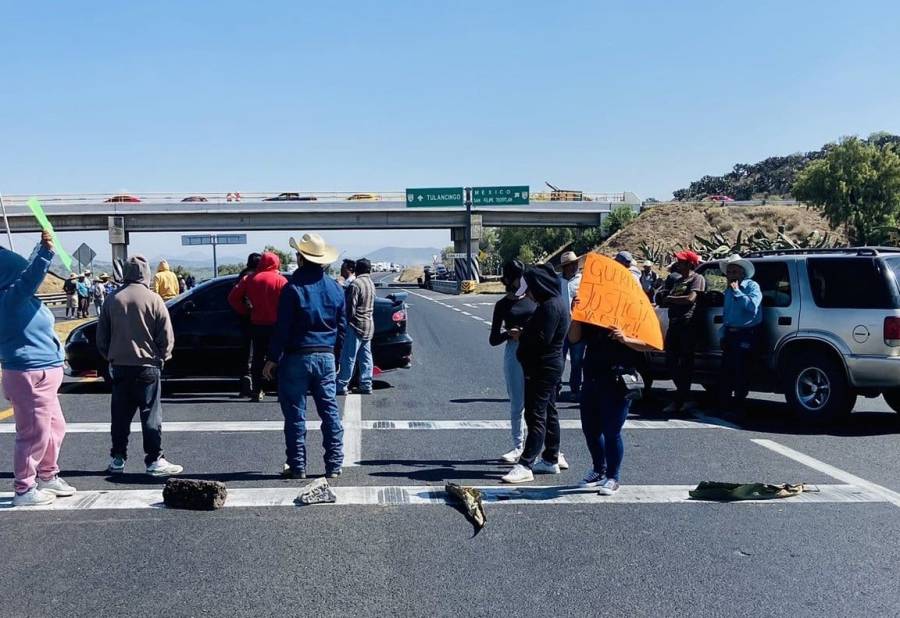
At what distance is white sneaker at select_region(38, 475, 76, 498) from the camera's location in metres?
6.19

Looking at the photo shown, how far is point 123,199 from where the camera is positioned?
60.3m

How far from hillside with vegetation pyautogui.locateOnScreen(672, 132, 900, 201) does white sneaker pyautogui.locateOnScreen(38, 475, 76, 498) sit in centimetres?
11796

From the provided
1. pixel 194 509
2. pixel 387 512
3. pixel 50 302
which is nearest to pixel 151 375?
pixel 194 509

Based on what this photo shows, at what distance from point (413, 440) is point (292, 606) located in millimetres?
4164

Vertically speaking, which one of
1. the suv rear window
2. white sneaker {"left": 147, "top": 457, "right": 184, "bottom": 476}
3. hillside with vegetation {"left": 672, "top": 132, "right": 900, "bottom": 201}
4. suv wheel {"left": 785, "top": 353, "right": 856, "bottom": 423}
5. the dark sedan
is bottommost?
white sneaker {"left": 147, "top": 457, "right": 184, "bottom": 476}

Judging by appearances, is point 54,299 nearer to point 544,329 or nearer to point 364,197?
point 364,197

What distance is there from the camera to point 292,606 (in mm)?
4293

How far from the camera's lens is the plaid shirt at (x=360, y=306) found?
435 inches

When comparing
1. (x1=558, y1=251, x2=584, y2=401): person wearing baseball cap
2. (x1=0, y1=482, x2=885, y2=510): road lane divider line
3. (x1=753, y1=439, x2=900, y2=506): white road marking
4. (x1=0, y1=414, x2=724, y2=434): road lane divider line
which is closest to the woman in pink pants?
(x1=0, y1=482, x2=885, y2=510): road lane divider line

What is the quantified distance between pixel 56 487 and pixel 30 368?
999 mm

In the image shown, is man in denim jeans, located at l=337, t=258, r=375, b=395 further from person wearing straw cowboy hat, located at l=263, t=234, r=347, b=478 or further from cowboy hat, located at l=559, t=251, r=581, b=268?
person wearing straw cowboy hat, located at l=263, t=234, r=347, b=478

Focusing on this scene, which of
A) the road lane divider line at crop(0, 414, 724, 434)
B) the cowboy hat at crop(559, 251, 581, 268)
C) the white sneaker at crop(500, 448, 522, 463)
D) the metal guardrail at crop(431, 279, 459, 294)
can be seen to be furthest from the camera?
the metal guardrail at crop(431, 279, 459, 294)

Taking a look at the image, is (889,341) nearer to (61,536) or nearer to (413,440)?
(413,440)

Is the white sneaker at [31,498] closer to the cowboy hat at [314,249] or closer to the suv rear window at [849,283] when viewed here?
the cowboy hat at [314,249]
